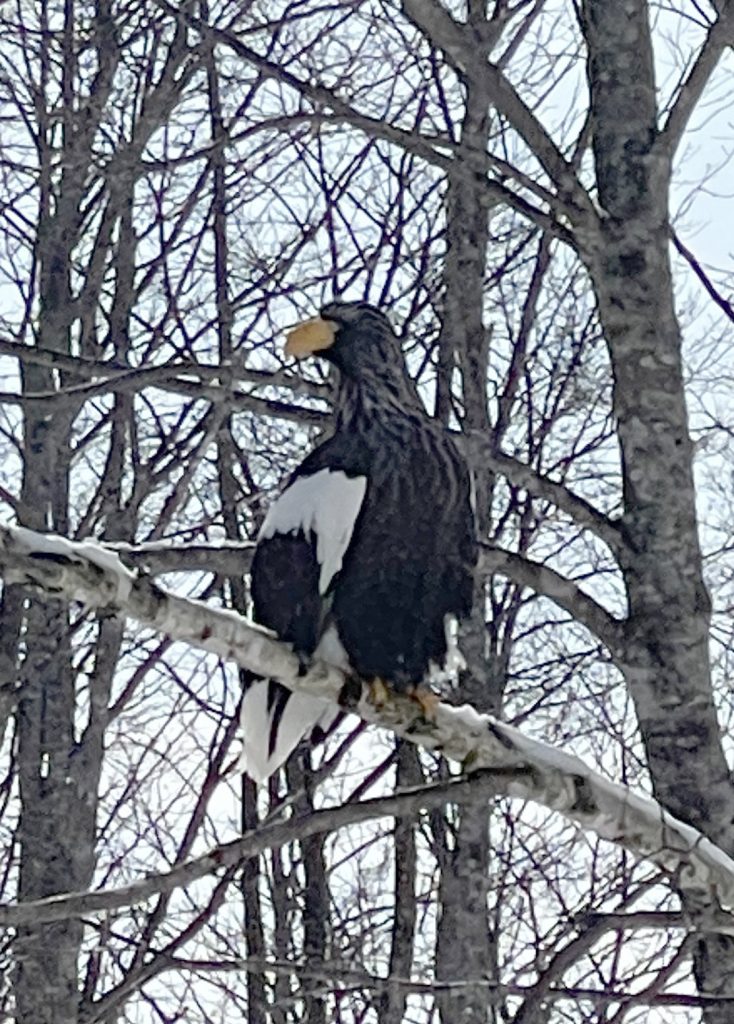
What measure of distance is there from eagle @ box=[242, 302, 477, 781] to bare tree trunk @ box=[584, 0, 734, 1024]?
0.46 m

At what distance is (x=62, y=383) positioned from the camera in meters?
7.55

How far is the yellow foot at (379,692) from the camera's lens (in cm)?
375

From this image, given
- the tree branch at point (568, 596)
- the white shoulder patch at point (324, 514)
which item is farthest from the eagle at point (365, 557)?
the tree branch at point (568, 596)

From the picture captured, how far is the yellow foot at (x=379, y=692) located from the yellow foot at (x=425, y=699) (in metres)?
0.05

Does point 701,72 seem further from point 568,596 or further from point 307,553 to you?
point 307,553

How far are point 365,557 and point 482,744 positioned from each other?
1.02 metres

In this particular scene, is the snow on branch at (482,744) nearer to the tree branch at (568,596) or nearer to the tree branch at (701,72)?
the tree branch at (568,596)

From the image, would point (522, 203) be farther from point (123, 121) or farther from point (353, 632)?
point (123, 121)

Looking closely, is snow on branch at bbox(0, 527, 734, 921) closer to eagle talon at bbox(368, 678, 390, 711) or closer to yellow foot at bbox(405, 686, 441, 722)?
yellow foot at bbox(405, 686, 441, 722)

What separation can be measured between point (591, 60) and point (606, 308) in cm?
60

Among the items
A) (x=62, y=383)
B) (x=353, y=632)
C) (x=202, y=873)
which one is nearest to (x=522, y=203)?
(x=353, y=632)

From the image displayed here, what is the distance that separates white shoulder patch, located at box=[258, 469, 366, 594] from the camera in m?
4.03

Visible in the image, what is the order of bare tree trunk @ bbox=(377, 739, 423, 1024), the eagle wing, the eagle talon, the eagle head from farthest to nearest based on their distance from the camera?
bare tree trunk @ bbox=(377, 739, 423, 1024), the eagle head, the eagle wing, the eagle talon

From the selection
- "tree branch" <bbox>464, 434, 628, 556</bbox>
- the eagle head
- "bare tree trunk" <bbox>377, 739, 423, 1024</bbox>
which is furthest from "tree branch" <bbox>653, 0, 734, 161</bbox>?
"bare tree trunk" <bbox>377, 739, 423, 1024</bbox>
